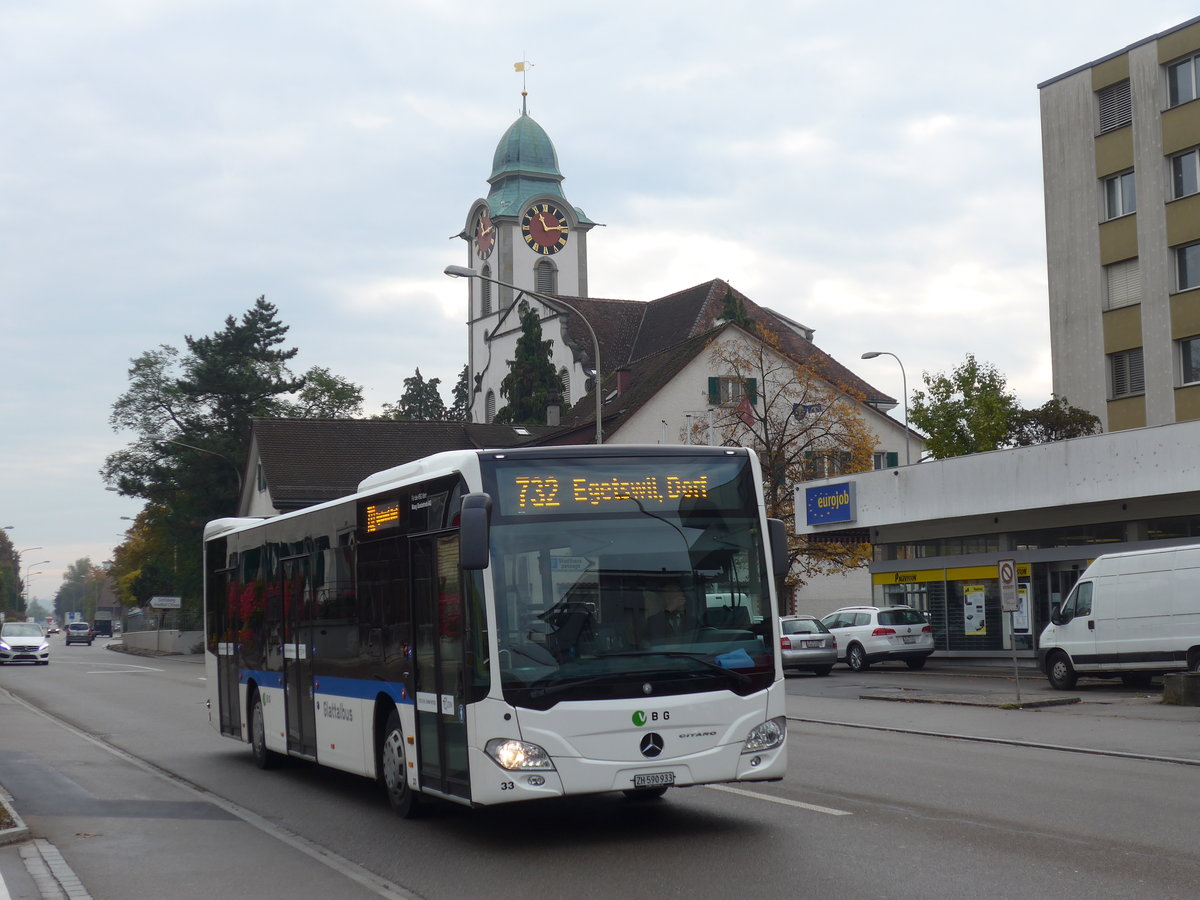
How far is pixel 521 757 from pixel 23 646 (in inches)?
1813

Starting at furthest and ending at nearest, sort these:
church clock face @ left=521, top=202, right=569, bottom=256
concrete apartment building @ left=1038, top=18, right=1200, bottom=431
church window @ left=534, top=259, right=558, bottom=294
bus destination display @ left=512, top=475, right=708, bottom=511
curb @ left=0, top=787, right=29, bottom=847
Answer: church clock face @ left=521, top=202, right=569, bottom=256 → church window @ left=534, top=259, right=558, bottom=294 → concrete apartment building @ left=1038, top=18, right=1200, bottom=431 → curb @ left=0, top=787, right=29, bottom=847 → bus destination display @ left=512, top=475, right=708, bottom=511

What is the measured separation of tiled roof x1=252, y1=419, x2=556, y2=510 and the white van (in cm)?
4285

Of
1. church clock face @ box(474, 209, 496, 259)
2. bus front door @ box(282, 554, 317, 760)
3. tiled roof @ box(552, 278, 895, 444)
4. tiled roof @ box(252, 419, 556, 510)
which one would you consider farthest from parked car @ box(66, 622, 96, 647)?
bus front door @ box(282, 554, 317, 760)

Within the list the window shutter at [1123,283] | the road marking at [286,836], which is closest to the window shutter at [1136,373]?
the window shutter at [1123,283]

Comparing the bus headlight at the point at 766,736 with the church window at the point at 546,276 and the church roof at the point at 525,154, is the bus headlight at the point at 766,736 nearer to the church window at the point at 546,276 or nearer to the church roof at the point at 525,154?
the church window at the point at 546,276

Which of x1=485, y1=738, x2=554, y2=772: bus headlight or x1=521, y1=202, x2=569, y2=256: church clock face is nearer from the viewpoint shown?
x1=485, y1=738, x2=554, y2=772: bus headlight

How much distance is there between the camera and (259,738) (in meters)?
16.1

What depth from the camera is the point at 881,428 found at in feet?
216

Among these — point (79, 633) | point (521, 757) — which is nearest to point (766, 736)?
point (521, 757)

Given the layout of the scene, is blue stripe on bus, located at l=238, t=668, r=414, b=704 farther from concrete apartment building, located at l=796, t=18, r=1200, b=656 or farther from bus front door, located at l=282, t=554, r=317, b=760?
concrete apartment building, located at l=796, t=18, r=1200, b=656

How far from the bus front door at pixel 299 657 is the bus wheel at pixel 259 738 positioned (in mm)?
1340

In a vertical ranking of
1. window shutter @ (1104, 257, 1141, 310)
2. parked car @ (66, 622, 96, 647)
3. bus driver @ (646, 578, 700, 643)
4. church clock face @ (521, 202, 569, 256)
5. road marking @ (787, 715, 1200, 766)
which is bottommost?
parked car @ (66, 622, 96, 647)

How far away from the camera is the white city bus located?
9.59m


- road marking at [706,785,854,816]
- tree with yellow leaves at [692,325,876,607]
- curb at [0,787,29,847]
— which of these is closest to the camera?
curb at [0,787,29,847]
